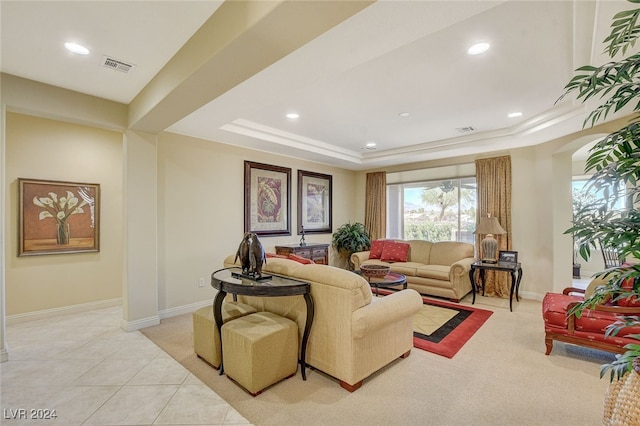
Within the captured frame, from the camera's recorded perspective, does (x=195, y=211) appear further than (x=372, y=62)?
Yes

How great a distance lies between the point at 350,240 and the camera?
6.53 meters

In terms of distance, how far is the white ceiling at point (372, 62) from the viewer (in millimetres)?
1938

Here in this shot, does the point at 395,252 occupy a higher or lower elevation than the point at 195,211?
lower

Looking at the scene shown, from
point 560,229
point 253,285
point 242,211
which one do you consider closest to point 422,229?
point 560,229

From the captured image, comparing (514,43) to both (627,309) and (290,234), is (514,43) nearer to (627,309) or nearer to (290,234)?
(627,309)

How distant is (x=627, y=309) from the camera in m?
2.61

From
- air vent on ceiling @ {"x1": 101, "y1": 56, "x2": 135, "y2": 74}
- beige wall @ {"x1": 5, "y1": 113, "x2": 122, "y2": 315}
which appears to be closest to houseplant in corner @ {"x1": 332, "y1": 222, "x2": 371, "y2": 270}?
beige wall @ {"x1": 5, "y1": 113, "x2": 122, "y2": 315}

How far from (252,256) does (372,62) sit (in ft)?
6.74

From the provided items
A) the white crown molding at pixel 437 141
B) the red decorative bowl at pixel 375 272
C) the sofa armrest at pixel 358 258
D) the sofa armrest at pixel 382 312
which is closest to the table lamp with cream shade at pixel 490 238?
the white crown molding at pixel 437 141

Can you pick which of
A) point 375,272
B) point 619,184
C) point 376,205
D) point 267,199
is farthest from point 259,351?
point 376,205

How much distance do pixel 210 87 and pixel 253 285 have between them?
5.57ft

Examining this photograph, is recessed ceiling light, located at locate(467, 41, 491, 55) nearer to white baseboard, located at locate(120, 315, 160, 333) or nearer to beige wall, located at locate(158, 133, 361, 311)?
beige wall, located at locate(158, 133, 361, 311)

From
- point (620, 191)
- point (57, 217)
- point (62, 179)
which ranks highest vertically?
point (62, 179)

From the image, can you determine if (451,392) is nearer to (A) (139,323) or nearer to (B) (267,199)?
(A) (139,323)
